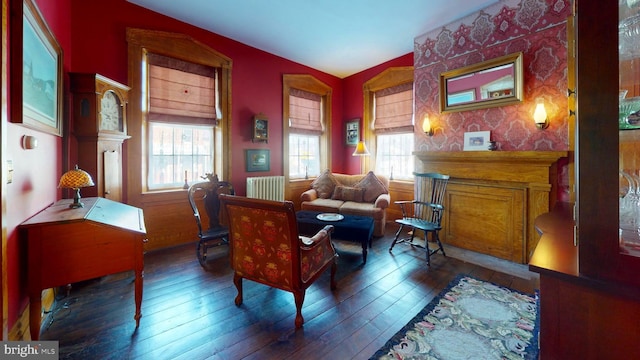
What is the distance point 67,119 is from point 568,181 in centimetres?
540

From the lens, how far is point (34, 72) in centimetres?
182

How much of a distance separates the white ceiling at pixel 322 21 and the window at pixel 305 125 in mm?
703

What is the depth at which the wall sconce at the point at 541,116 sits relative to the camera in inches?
116

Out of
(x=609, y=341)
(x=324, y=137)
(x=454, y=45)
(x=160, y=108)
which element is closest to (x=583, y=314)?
(x=609, y=341)

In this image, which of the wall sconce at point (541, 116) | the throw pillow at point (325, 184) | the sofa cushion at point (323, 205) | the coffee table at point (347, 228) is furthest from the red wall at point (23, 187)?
the wall sconce at point (541, 116)

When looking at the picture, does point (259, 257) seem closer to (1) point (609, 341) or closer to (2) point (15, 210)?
(2) point (15, 210)

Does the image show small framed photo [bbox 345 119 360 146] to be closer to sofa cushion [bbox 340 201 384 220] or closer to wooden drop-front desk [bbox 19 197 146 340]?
sofa cushion [bbox 340 201 384 220]

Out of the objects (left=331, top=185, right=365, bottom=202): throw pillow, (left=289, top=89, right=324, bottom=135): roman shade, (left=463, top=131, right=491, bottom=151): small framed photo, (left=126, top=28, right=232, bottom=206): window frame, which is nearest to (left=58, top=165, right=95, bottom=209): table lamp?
(left=126, top=28, right=232, bottom=206): window frame

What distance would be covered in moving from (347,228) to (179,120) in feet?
9.51

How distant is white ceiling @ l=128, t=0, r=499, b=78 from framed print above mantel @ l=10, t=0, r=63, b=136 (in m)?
1.72

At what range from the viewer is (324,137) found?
5773 millimetres

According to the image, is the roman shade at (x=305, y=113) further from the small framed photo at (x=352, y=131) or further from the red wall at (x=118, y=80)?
the small framed photo at (x=352, y=131)

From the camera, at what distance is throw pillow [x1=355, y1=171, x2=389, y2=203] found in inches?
181

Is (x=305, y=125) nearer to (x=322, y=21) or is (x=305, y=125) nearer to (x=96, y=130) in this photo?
(x=322, y=21)
